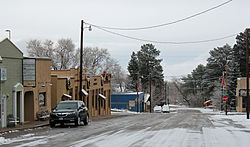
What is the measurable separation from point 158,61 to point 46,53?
29.6 meters

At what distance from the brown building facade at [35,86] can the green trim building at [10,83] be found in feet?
2.26

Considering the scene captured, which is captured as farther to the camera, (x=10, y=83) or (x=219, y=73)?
(x=219, y=73)

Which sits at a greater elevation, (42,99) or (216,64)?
(216,64)

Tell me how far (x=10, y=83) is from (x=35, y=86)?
11.7 feet

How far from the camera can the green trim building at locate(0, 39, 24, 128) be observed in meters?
21.5

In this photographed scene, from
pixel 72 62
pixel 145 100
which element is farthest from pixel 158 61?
pixel 72 62

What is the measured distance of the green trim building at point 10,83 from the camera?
21.5 metres

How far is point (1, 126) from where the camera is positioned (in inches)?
823

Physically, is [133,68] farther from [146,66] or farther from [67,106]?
[67,106]

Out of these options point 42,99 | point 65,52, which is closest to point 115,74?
point 65,52

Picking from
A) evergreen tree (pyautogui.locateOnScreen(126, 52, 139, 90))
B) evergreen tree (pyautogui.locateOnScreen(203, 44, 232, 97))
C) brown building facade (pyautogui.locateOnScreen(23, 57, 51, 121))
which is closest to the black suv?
brown building facade (pyautogui.locateOnScreen(23, 57, 51, 121))

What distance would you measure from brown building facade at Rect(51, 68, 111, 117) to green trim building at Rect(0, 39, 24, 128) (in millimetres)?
8131

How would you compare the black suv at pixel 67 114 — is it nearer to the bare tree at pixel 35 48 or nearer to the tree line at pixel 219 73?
the tree line at pixel 219 73

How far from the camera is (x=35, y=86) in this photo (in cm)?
2608
